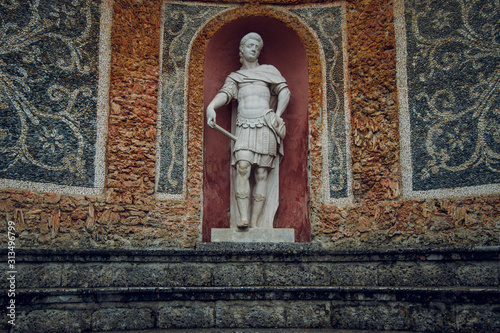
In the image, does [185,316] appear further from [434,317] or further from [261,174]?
[434,317]

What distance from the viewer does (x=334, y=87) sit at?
257 inches

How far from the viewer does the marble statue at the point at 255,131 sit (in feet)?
20.4

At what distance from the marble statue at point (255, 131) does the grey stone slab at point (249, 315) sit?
128 cm

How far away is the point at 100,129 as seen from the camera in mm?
5941

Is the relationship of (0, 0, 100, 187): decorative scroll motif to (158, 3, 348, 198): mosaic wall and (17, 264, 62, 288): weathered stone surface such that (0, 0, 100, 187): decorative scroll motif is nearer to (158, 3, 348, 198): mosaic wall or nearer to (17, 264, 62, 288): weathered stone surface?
(158, 3, 348, 198): mosaic wall

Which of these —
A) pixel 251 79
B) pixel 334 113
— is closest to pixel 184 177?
pixel 251 79

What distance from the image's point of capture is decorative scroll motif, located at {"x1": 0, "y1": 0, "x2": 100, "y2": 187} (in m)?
5.39

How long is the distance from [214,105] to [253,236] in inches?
65.4

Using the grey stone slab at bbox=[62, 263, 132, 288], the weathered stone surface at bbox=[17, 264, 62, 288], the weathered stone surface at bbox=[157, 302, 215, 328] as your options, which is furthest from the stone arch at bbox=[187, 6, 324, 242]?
the weathered stone surface at bbox=[17, 264, 62, 288]

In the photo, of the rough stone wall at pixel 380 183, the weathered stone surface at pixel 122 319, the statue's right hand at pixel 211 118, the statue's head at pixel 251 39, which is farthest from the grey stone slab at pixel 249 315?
the statue's head at pixel 251 39

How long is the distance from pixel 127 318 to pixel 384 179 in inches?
126

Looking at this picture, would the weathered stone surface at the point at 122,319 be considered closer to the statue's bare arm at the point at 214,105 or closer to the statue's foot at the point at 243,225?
the statue's foot at the point at 243,225

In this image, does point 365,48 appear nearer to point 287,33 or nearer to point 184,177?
point 287,33

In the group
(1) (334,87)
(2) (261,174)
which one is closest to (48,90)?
(2) (261,174)
